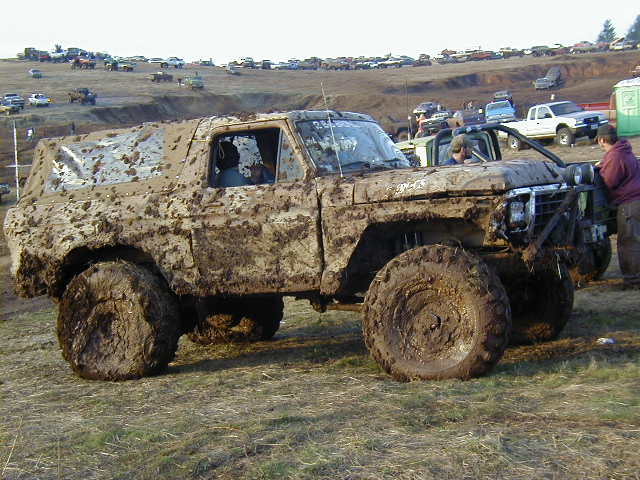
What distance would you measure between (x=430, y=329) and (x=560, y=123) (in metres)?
25.4

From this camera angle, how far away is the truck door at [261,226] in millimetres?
6887

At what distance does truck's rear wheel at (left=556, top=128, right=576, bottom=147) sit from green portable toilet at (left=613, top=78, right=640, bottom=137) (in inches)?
83.7

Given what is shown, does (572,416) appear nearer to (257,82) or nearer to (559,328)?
(559,328)

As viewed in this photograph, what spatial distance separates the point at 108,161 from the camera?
7.98 m

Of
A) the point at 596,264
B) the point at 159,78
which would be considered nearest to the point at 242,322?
the point at 596,264

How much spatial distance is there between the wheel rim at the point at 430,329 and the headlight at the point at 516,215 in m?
0.68

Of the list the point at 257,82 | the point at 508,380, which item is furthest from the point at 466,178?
the point at 257,82

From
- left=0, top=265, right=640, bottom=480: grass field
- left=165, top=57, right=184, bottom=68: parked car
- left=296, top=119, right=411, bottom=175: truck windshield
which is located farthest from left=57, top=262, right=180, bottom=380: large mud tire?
left=165, top=57, right=184, bottom=68: parked car

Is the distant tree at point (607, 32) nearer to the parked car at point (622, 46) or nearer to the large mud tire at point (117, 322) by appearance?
the parked car at point (622, 46)

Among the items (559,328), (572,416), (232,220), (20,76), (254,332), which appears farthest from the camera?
(20,76)

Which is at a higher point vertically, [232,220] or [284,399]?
[232,220]

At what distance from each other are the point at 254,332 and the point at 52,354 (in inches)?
86.0

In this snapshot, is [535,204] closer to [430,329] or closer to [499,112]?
[430,329]

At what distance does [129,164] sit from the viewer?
7.87 metres
